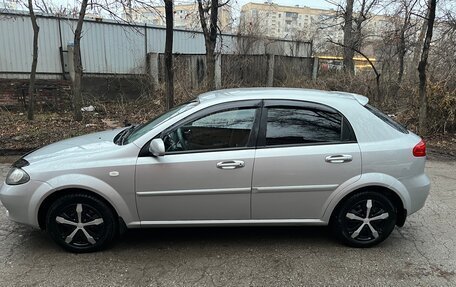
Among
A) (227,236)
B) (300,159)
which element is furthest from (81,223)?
(300,159)

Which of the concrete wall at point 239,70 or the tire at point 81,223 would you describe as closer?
the tire at point 81,223

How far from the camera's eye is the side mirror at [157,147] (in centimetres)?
353

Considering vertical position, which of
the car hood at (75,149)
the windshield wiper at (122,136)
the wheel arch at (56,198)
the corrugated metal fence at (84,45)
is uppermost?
the corrugated metal fence at (84,45)

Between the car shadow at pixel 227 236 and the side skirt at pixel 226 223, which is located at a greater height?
the side skirt at pixel 226 223

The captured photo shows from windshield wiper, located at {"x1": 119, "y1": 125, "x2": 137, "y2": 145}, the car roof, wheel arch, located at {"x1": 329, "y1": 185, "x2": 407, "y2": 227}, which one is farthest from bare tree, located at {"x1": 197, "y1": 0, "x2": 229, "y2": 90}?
wheel arch, located at {"x1": 329, "y1": 185, "x2": 407, "y2": 227}

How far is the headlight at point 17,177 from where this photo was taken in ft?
11.9

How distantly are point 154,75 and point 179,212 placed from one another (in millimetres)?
11046

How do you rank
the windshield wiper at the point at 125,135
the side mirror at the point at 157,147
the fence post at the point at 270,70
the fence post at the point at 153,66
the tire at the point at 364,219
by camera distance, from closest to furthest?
1. the side mirror at the point at 157,147
2. the tire at the point at 364,219
3. the windshield wiper at the point at 125,135
4. the fence post at the point at 153,66
5. the fence post at the point at 270,70

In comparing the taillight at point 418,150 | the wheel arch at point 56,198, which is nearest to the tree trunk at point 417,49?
the taillight at point 418,150

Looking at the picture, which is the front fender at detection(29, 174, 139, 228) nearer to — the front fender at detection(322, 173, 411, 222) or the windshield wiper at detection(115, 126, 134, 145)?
the windshield wiper at detection(115, 126, 134, 145)

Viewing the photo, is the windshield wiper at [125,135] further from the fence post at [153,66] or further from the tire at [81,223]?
the fence post at [153,66]

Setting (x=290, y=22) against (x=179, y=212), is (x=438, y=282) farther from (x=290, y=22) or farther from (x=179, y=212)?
(x=290, y=22)

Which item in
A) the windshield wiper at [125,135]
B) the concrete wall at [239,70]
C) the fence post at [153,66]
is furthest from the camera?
the fence post at [153,66]

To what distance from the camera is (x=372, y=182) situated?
3770mm
